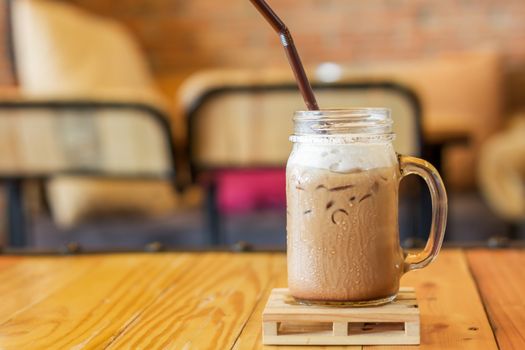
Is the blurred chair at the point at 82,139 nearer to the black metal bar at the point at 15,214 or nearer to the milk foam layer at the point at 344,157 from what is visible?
the black metal bar at the point at 15,214

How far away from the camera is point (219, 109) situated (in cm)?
219

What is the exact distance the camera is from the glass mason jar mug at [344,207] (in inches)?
27.1

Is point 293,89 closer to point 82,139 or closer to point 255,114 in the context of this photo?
point 255,114

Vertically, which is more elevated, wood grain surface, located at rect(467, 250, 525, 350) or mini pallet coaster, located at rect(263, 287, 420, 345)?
mini pallet coaster, located at rect(263, 287, 420, 345)

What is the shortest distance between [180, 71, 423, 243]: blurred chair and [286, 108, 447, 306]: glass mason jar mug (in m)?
1.43

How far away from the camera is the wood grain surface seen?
28.0 inches

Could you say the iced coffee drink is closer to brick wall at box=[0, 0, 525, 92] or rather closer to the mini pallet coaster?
the mini pallet coaster

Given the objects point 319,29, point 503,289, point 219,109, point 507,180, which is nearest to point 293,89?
point 219,109

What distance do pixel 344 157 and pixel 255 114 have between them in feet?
4.94

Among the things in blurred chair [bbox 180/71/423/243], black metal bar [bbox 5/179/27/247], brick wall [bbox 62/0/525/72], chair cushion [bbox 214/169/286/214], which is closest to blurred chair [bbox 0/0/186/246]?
black metal bar [bbox 5/179/27/247]

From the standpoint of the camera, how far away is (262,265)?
1045 millimetres

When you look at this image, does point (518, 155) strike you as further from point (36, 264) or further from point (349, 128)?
point (349, 128)

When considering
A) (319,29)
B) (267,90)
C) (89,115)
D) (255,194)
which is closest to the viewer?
(267,90)

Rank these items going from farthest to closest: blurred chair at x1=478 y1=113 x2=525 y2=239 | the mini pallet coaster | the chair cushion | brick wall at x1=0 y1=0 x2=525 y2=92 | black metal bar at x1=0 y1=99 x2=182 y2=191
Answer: brick wall at x1=0 y1=0 x2=525 y2=92 → the chair cushion → blurred chair at x1=478 y1=113 x2=525 y2=239 → black metal bar at x1=0 y1=99 x2=182 y2=191 → the mini pallet coaster
